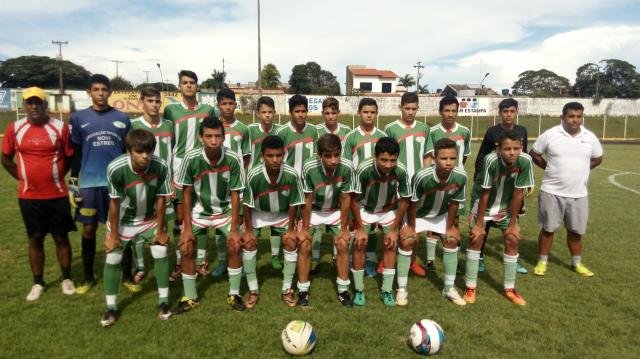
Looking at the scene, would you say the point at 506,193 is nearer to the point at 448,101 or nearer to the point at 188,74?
the point at 448,101

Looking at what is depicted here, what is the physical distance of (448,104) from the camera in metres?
5.48

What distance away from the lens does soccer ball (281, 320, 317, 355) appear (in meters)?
3.48

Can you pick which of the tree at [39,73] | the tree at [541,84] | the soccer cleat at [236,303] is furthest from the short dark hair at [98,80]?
the tree at [541,84]

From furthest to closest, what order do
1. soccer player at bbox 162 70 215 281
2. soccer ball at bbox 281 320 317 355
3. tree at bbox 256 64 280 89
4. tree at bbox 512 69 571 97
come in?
tree at bbox 512 69 571 97 < tree at bbox 256 64 280 89 < soccer player at bbox 162 70 215 281 < soccer ball at bbox 281 320 317 355

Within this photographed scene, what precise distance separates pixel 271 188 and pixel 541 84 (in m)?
120

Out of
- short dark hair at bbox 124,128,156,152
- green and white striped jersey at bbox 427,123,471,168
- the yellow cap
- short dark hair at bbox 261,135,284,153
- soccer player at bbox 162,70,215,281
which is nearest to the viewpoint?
short dark hair at bbox 124,128,156,152

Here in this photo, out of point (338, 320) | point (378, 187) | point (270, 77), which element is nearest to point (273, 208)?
point (378, 187)

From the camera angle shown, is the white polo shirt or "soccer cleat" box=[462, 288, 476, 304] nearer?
"soccer cleat" box=[462, 288, 476, 304]

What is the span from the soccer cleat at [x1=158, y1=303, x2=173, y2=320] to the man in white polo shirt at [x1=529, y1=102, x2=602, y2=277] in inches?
176

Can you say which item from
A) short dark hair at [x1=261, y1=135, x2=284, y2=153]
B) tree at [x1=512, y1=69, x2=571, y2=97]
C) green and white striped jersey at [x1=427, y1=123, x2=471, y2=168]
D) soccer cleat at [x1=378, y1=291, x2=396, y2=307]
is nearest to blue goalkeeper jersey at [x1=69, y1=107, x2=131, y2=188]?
short dark hair at [x1=261, y1=135, x2=284, y2=153]

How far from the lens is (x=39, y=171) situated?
439 cm

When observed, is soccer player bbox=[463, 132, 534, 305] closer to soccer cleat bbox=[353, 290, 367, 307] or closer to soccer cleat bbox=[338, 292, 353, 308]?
soccer cleat bbox=[353, 290, 367, 307]

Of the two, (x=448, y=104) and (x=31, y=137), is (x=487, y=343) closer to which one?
(x=448, y=104)

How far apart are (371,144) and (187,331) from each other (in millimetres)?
3046
